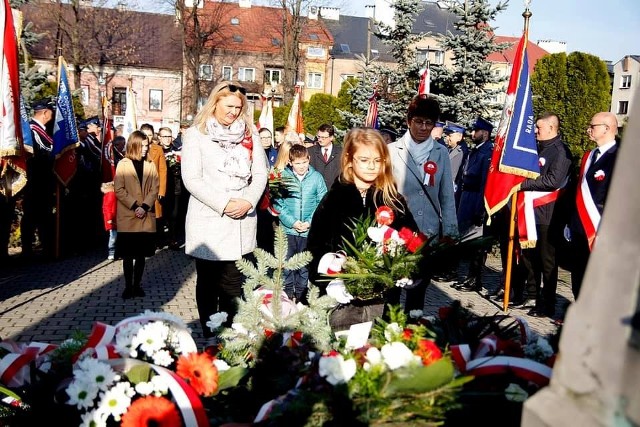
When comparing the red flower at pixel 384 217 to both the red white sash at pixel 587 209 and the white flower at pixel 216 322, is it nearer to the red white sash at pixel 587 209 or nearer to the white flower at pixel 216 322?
the white flower at pixel 216 322

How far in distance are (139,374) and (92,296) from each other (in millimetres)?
5771

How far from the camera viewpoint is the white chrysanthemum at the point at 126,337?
2585mm

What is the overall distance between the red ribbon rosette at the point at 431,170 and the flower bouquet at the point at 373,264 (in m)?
1.72

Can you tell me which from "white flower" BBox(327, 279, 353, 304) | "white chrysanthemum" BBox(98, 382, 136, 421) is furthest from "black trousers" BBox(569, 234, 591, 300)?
"white chrysanthemum" BBox(98, 382, 136, 421)

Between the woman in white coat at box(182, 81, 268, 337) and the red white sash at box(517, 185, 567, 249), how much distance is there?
3.98m

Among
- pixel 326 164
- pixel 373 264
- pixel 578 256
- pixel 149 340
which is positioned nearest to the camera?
pixel 149 340

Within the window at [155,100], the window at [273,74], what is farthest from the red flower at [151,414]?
the window at [273,74]

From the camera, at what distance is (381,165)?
4176 millimetres

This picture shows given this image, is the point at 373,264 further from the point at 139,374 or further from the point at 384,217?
the point at 139,374

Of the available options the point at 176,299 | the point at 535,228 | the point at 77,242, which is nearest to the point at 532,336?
the point at 535,228

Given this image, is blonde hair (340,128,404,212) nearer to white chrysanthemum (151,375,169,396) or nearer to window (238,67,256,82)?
white chrysanthemum (151,375,169,396)

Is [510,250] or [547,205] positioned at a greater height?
[547,205]

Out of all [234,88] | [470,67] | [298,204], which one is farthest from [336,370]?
[470,67]

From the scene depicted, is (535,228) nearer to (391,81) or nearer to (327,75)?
(391,81)
